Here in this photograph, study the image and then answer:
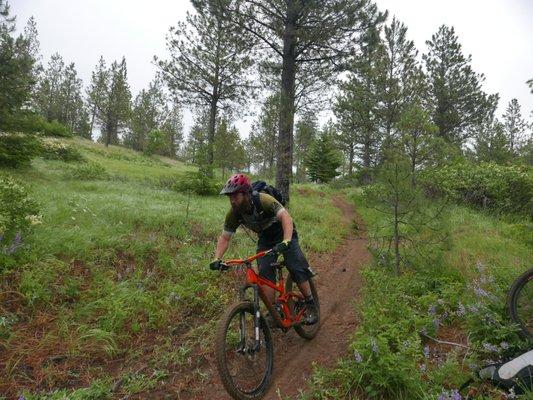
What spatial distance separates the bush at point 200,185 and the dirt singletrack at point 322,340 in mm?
8319

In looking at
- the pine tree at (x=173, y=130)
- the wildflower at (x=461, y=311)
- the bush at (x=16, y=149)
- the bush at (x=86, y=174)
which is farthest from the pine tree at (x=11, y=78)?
the pine tree at (x=173, y=130)

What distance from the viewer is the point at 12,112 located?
47.0 feet

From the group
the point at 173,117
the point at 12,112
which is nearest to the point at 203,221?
the point at 12,112

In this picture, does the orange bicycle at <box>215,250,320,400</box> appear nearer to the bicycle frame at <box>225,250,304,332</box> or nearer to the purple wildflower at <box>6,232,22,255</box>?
the bicycle frame at <box>225,250,304,332</box>

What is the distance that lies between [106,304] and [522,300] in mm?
5805

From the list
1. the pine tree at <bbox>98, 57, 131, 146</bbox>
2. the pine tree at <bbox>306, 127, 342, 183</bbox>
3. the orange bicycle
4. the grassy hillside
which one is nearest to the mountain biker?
the orange bicycle

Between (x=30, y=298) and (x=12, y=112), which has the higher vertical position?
(x=12, y=112)

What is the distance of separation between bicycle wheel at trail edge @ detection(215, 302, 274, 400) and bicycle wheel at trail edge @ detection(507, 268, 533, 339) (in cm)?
295

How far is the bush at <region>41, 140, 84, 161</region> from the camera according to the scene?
68.1 feet

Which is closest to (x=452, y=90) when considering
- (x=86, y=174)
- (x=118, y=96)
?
(x=86, y=174)

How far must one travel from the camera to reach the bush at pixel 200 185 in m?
16.3

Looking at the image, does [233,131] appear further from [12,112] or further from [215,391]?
[215,391]

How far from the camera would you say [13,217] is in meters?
6.21

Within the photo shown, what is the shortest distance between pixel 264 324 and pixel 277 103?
9.84 meters
